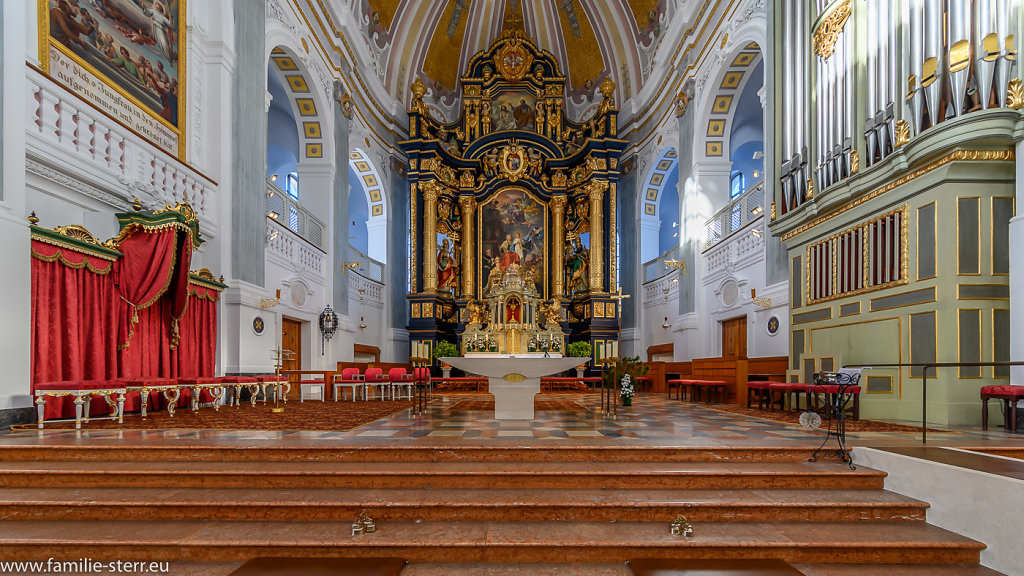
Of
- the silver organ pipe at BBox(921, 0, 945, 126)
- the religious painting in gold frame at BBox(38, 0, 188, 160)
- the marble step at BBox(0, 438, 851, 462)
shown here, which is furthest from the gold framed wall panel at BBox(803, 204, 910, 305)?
the religious painting in gold frame at BBox(38, 0, 188, 160)

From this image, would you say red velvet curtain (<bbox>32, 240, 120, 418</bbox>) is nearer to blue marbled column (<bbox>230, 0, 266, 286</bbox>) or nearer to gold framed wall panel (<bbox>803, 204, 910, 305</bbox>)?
blue marbled column (<bbox>230, 0, 266, 286</bbox>)

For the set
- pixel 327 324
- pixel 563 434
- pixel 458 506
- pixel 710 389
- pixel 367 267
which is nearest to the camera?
pixel 458 506

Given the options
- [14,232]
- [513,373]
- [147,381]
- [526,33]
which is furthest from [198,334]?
[526,33]

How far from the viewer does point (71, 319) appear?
19.9ft

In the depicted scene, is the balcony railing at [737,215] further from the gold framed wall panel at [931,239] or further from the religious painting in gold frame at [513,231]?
the religious painting in gold frame at [513,231]

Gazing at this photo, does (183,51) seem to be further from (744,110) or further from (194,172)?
(744,110)

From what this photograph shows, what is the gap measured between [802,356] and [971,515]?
4.84 metres

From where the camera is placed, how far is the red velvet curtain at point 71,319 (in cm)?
573

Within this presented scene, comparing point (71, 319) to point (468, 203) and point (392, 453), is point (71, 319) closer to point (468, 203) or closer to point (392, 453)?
point (392, 453)

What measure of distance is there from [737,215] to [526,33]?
11531 mm

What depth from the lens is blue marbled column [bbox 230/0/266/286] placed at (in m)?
9.30

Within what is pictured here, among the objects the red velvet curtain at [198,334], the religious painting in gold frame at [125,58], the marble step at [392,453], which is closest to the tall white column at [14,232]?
the religious painting in gold frame at [125,58]

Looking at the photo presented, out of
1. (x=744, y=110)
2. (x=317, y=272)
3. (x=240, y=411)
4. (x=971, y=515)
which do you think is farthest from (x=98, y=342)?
(x=744, y=110)

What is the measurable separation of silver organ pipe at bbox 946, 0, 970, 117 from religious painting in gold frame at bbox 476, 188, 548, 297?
1310cm
